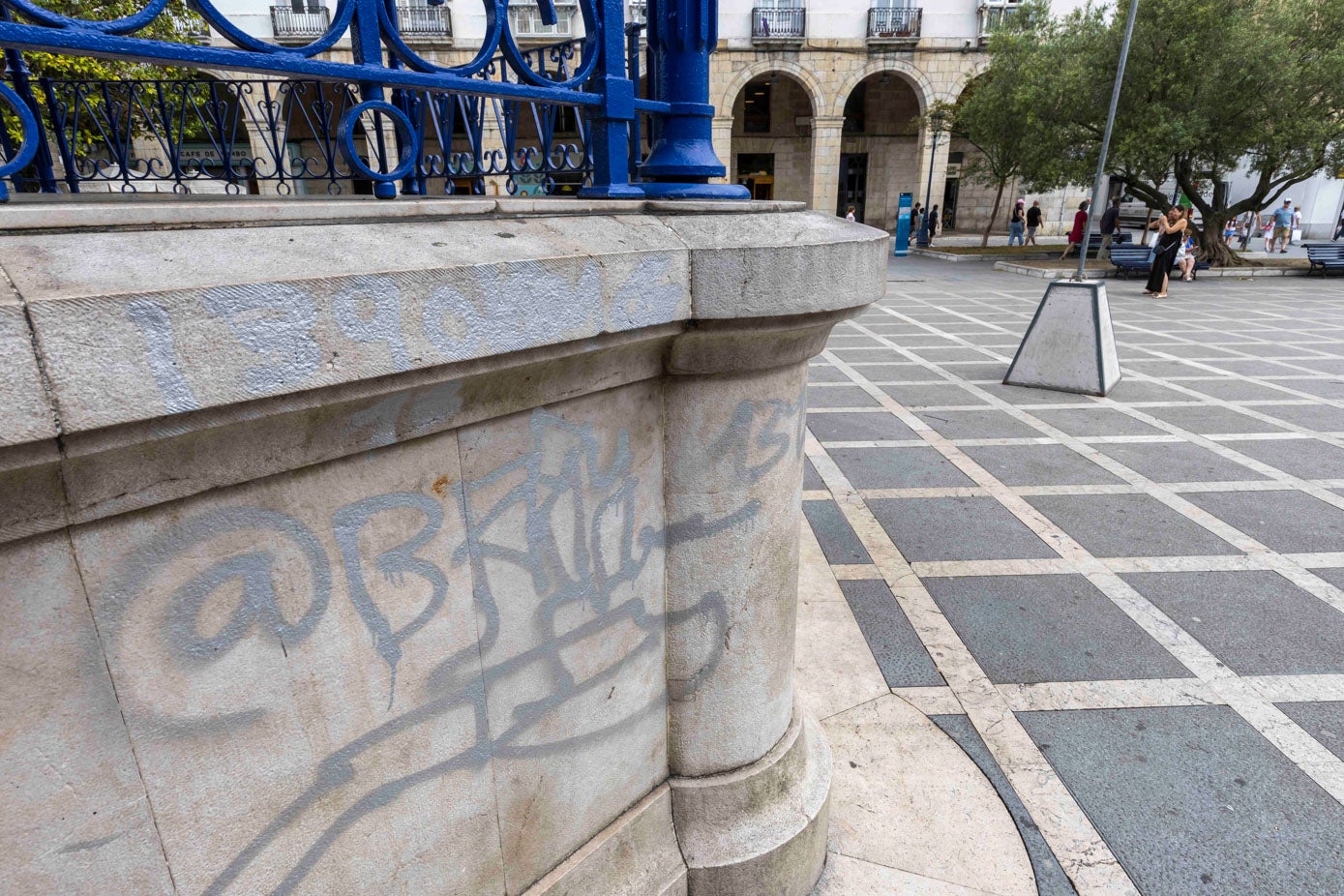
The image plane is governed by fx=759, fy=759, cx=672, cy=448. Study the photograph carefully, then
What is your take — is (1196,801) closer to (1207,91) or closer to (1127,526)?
(1127,526)

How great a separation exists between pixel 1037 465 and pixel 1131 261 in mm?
14353

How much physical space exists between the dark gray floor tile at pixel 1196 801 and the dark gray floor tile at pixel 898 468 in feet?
7.76

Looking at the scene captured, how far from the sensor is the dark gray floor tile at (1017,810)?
2.26 meters

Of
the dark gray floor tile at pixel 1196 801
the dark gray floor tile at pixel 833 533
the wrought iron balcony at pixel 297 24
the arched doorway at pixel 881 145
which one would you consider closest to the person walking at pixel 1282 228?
the arched doorway at pixel 881 145

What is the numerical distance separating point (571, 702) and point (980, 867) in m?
1.46

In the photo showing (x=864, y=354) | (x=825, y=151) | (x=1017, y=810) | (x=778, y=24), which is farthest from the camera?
(x=825, y=151)

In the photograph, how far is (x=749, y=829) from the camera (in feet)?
6.86

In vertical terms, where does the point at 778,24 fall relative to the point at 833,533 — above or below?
above

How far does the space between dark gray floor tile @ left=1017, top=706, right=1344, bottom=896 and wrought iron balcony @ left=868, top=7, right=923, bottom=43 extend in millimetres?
28737

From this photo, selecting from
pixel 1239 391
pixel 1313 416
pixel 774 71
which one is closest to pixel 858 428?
pixel 1313 416

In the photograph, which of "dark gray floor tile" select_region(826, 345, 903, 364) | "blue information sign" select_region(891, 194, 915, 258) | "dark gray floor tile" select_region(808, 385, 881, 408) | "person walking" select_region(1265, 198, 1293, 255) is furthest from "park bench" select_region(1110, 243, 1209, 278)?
"dark gray floor tile" select_region(808, 385, 881, 408)

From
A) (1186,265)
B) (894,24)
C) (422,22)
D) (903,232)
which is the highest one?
(894,24)

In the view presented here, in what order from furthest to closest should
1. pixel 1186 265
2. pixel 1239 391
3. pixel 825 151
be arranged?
pixel 825 151 < pixel 1186 265 < pixel 1239 391

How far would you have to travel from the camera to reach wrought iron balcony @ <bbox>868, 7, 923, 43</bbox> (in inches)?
1049
